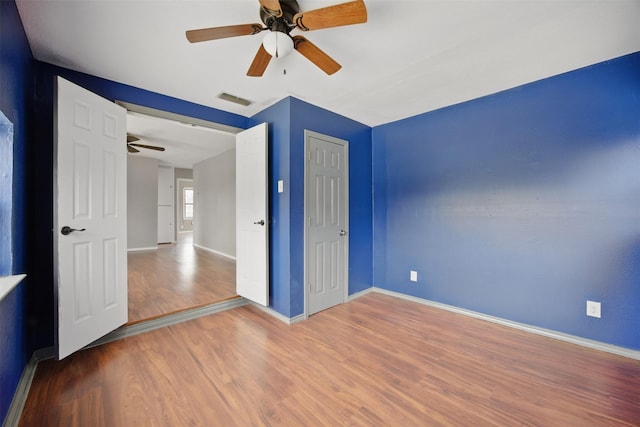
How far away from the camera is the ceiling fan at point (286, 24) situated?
1.35m

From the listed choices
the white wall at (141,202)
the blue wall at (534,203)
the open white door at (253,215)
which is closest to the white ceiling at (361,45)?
the blue wall at (534,203)

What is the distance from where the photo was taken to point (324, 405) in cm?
156

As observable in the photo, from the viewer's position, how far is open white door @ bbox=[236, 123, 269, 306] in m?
2.86

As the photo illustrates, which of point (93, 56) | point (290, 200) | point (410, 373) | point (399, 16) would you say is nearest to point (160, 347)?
point (290, 200)

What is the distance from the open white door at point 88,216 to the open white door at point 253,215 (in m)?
1.17

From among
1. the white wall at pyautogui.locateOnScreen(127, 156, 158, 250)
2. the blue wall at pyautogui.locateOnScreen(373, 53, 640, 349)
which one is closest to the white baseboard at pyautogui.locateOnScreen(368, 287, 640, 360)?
the blue wall at pyautogui.locateOnScreen(373, 53, 640, 349)

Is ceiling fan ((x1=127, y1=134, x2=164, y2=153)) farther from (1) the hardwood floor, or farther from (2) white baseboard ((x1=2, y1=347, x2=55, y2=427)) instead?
(2) white baseboard ((x1=2, y1=347, x2=55, y2=427))

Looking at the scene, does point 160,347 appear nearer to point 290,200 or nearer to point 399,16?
point 290,200

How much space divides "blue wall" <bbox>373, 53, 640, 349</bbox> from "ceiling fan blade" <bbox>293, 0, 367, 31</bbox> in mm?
2128

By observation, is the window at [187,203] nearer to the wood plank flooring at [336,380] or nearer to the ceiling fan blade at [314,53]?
the wood plank flooring at [336,380]

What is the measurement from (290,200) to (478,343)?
87.6 inches

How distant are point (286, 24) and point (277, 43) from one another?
0.39 ft

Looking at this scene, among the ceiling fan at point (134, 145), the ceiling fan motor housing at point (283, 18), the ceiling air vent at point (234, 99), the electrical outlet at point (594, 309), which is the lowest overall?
the electrical outlet at point (594, 309)

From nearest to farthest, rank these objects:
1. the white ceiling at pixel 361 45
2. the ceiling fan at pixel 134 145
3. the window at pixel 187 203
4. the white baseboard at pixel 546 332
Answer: the white ceiling at pixel 361 45 < the white baseboard at pixel 546 332 < the ceiling fan at pixel 134 145 < the window at pixel 187 203
